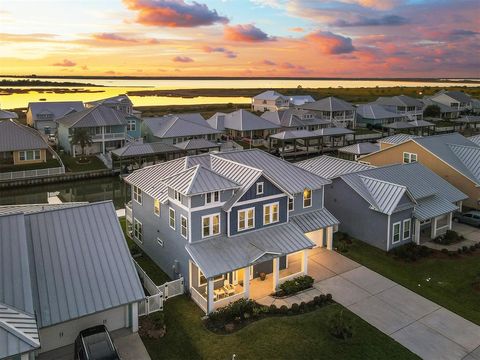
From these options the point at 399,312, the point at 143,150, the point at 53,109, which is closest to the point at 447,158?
the point at 399,312

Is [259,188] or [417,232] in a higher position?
[259,188]

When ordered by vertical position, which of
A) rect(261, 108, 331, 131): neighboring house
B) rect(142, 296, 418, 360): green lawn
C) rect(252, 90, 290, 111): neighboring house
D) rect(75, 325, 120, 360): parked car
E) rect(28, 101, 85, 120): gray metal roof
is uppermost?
rect(252, 90, 290, 111): neighboring house

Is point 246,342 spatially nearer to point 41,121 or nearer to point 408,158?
point 408,158

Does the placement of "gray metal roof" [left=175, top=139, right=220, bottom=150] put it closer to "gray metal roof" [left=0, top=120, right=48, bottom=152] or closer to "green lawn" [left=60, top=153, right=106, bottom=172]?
"green lawn" [left=60, top=153, right=106, bottom=172]

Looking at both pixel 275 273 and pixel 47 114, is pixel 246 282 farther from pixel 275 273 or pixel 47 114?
pixel 47 114

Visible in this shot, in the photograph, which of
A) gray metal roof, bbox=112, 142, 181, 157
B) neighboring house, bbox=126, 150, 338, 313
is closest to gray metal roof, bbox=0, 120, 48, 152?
gray metal roof, bbox=112, 142, 181, 157

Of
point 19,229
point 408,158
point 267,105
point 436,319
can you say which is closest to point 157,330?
point 19,229

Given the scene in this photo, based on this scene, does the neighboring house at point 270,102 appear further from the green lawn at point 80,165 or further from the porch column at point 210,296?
the porch column at point 210,296
